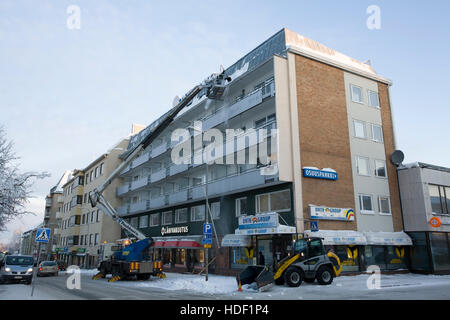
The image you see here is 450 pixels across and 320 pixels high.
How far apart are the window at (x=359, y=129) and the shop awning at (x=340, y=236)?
816 cm

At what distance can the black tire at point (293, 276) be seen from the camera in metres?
17.3

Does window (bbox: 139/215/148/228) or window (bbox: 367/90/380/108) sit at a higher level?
window (bbox: 367/90/380/108)

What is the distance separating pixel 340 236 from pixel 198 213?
13.8m

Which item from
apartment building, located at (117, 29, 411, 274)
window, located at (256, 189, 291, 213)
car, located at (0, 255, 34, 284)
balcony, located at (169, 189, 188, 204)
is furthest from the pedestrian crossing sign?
balcony, located at (169, 189, 188, 204)

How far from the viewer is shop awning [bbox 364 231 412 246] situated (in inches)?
993

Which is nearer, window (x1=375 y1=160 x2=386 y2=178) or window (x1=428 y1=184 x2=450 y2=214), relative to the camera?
window (x1=428 y1=184 x2=450 y2=214)

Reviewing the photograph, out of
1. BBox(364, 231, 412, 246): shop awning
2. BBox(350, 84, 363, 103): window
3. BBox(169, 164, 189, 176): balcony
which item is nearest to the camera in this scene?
BBox(364, 231, 412, 246): shop awning

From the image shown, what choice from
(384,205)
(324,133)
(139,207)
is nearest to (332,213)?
(324,133)

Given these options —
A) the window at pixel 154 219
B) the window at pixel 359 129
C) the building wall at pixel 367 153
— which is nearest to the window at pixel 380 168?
the building wall at pixel 367 153

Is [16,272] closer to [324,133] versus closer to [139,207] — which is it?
[324,133]

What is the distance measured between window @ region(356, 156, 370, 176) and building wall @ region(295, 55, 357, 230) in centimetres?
102

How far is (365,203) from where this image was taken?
27297 mm

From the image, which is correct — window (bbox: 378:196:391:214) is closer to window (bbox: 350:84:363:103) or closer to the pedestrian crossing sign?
window (bbox: 350:84:363:103)
